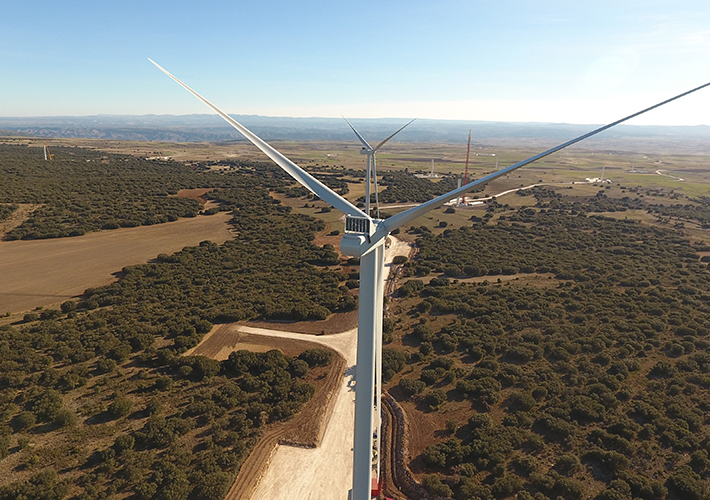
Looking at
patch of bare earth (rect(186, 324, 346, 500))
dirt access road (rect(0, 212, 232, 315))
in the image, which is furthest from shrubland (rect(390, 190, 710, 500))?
dirt access road (rect(0, 212, 232, 315))

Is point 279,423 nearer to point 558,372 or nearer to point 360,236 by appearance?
point 360,236

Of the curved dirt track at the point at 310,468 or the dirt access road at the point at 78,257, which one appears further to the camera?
the dirt access road at the point at 78,257

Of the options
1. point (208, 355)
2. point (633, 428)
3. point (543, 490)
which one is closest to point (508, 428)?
point (543, 490)

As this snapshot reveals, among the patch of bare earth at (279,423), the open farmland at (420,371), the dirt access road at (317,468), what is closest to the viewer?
the dirt access road at (317,468)

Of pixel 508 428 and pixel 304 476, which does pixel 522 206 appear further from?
pixel 304 476

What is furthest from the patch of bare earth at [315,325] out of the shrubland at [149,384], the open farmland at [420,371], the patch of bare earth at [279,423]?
the patch of bare earth at [279,423]

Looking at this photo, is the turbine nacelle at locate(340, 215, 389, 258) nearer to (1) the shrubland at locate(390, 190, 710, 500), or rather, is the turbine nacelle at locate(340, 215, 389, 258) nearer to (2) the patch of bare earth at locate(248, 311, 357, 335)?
(1) the shrubland at locate(390, 190, 710, 500)

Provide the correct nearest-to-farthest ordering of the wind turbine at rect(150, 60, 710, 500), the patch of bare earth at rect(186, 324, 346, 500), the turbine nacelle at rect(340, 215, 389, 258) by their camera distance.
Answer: the turbine nacelle at rect(340, 215, 389, 258), the wind turbine at rect(150, 60, 710, 500), the patch of bare earth at rect(186, 324, 346, 500)

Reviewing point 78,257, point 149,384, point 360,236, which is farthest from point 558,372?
point 78,257

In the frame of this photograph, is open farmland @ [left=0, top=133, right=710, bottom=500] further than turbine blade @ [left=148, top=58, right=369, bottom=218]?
Yes

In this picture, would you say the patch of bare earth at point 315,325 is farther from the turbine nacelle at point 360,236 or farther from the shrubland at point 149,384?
the turbine nacelle at point 360,236
